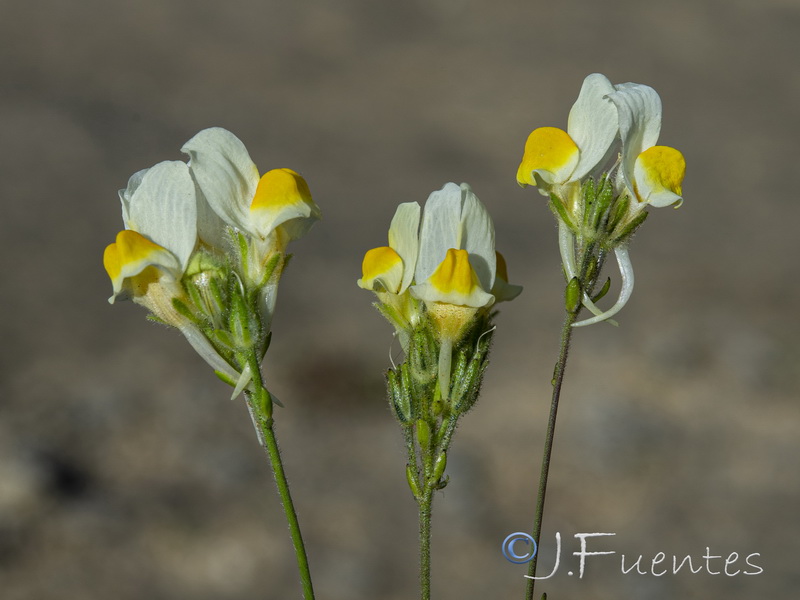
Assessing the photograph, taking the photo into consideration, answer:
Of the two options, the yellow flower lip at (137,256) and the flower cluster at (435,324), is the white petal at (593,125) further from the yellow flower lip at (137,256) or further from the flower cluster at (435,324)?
the yellow flower lip at (137,256)

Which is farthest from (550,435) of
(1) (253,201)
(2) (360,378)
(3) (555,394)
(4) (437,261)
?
(2) (360,378)

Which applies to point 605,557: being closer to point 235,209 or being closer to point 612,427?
point 612,427

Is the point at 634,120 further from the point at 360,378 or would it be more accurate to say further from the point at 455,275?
the point at 360,378

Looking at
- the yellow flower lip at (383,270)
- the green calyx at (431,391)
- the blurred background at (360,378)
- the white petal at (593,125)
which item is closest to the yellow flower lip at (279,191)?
the yellow flower lip at (383,270)

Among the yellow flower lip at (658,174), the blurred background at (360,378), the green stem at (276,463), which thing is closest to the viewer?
the green stem at (276,463)

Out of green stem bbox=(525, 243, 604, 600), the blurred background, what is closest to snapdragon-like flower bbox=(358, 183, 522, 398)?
green stem bbox=(525, 243, 604, 600)

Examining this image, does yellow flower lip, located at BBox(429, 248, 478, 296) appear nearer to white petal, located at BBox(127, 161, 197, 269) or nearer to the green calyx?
the green calyx
